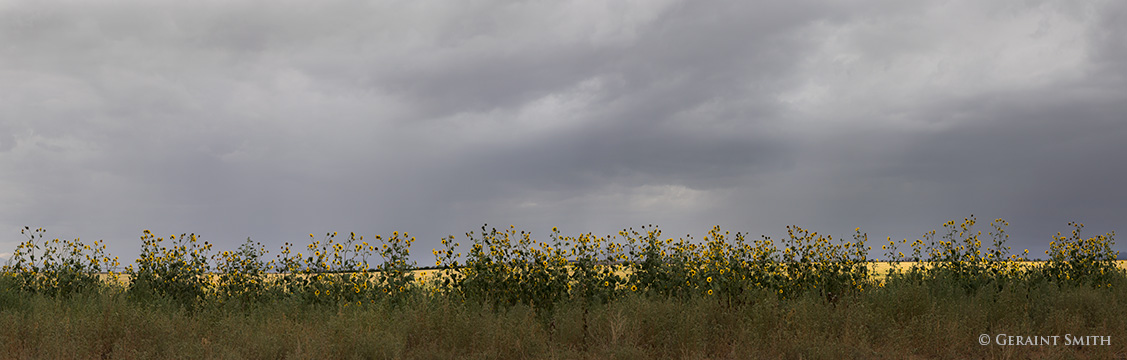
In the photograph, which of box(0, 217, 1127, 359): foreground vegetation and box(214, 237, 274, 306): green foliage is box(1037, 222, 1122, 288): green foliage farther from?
box(214, 237, 274, 306): green foliage

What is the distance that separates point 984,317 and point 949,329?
1.03 meters

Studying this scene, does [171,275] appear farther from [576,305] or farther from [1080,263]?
[1080,263]

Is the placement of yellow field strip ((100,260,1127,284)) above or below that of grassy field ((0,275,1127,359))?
above

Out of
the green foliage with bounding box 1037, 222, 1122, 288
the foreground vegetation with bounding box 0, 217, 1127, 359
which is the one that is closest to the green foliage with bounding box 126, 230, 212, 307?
the foreground vegetation with bounding box 0, 217, 1127, 359

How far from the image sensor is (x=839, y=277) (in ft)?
35.9

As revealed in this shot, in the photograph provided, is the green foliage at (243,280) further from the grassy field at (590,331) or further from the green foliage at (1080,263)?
the green foliage at (1080,263)

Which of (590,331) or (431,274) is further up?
(431,274)

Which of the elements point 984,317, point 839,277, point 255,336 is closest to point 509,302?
point 255,336

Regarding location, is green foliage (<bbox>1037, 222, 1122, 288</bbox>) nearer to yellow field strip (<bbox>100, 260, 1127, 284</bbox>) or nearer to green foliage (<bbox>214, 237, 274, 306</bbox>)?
yellow field strip (<bbox>100, 260, 1127, 284</bbox>)

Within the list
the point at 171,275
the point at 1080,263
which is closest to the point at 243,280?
the point at 171,275

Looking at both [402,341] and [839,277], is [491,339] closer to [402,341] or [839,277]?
[402,341]

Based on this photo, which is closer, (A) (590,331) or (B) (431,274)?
(A) (590,331)

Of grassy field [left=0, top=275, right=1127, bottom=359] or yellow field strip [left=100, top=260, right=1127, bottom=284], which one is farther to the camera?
yellow field strip [left=100, top=260, right=1127, bottom=284]

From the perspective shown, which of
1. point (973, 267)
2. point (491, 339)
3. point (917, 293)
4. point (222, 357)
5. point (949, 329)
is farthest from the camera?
point (973, 267)
